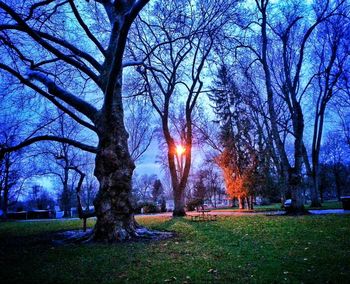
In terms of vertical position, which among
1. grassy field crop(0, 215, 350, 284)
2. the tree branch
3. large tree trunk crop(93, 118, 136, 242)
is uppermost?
the tree branch

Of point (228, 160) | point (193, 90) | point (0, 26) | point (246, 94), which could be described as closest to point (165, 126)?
point (193, 90)

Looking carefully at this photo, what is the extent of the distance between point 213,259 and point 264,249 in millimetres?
1569

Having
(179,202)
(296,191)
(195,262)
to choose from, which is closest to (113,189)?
(195,262)

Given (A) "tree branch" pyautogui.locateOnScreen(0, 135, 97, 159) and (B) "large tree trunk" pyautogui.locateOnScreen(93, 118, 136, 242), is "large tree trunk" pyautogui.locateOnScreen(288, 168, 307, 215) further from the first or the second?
(A) "tree branch" pyautogui.locateOnScreen(0, 135, 97, 159)

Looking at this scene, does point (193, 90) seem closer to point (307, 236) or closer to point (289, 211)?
point (289, 211)

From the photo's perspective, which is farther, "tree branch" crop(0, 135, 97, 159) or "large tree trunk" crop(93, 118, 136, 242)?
"tree branch" crop(0, 135, 97, 159)

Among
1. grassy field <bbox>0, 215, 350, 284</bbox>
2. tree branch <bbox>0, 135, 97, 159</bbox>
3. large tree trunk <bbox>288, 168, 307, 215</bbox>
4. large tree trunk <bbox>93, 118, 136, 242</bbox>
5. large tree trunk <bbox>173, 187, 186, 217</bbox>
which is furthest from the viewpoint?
large tree trunk <bbox>173, 187, 186, 217</bbox>

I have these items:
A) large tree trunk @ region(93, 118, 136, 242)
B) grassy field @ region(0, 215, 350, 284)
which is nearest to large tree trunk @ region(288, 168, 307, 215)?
grassy field @ region(0, 215, 350, 284)

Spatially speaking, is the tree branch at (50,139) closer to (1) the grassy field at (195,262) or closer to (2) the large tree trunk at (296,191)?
(1) the grassy field at (195,262)

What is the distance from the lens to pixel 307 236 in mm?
8430

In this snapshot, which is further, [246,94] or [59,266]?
[246,94]

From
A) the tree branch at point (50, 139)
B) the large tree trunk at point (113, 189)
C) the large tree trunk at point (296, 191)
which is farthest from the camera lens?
the large tree trunk at point (296, 191)

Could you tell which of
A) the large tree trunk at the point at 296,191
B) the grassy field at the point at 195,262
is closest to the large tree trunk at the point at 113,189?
the grassy field at the point at 195,262

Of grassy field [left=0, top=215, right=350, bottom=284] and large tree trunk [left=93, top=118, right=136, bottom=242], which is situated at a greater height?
large tree trunk [left=93, top=118, right=136, bottom=242]
